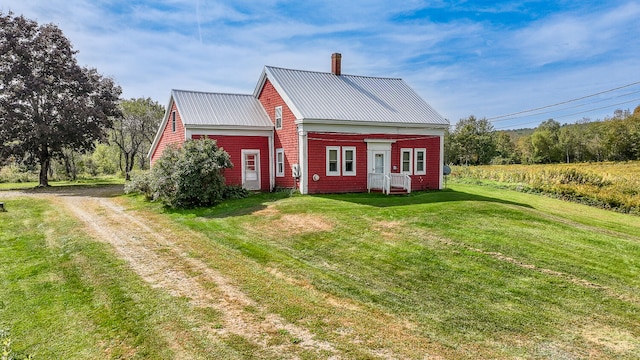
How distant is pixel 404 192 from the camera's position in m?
19.0

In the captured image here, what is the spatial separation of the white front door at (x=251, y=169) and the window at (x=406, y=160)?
7.32 metres

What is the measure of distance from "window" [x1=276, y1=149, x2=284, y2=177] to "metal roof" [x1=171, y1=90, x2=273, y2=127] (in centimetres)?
160

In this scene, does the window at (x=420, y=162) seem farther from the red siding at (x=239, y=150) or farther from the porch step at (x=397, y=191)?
the red siding at (x=239, y=150)

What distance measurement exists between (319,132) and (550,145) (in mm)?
70894

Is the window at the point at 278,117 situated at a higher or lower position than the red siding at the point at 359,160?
higher

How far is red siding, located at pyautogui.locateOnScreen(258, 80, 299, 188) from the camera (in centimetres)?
1902

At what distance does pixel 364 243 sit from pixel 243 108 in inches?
553

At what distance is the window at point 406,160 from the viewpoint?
792 inches

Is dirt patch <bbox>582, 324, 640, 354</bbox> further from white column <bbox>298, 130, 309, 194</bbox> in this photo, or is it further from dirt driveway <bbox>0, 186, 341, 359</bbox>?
white column <bbox>298, 130, 309, 194</bbox>

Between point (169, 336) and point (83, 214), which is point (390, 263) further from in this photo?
point (83, 214)

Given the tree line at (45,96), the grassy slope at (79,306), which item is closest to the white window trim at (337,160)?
the grassy slope at (79,306)

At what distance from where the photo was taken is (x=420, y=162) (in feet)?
67.6

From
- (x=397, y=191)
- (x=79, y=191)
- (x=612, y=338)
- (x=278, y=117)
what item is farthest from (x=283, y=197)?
(x=79, y=191)

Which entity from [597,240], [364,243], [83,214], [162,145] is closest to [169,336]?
[364,243]
